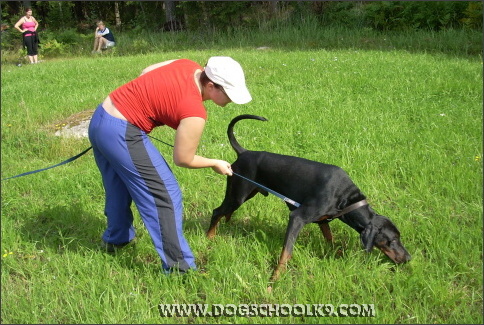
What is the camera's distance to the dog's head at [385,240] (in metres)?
2.97

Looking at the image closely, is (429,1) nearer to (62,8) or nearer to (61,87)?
(61,87)

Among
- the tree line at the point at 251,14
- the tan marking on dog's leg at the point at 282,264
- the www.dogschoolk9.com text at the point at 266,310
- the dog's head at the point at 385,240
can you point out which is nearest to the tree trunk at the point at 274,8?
the tree line at the point at 251,14

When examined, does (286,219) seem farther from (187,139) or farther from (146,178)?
(187,139)

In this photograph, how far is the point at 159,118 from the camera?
2.76 m

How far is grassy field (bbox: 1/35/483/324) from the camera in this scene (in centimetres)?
277

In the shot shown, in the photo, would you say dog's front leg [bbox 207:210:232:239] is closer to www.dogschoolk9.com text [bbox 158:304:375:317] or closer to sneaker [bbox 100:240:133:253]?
sneaker [bbox 100:240:133:253]

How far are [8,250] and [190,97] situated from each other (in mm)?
2136

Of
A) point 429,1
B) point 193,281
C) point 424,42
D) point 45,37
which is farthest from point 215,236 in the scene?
point 45,37

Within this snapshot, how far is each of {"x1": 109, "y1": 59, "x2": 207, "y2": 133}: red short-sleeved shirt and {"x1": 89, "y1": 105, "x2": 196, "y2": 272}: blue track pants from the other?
0.33 feet

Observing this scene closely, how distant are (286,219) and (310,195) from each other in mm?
718

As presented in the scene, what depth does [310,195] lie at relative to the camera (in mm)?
3127

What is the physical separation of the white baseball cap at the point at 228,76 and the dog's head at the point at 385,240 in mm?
1280

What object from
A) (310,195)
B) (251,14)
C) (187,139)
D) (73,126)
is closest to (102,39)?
(251,14)

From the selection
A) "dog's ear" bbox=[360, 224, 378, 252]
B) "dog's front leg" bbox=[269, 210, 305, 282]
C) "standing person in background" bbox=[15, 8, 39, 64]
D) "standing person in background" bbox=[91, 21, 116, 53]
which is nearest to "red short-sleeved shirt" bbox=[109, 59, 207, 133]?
"dog's front leg" bbox=[269, 210, 305, 282]
